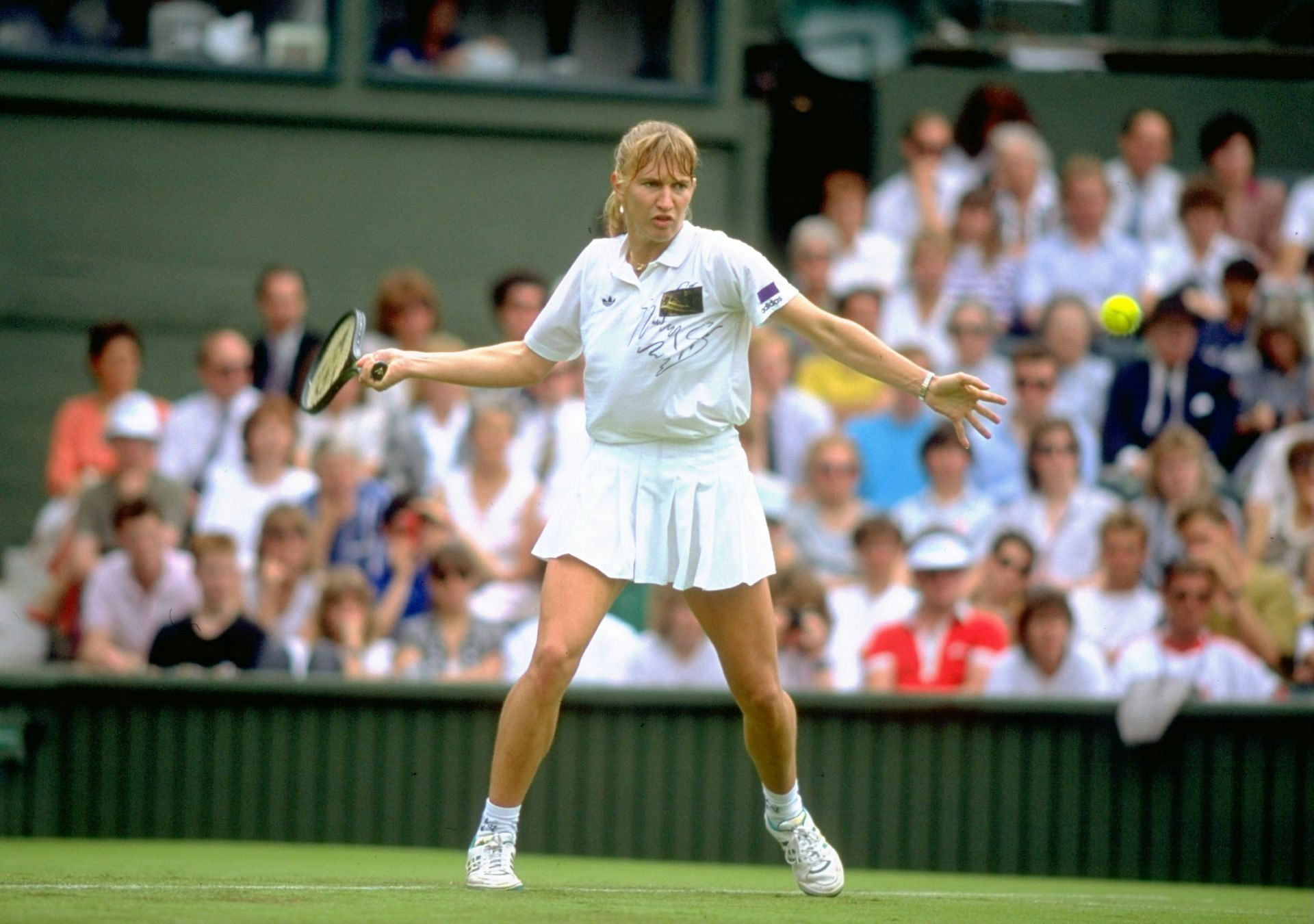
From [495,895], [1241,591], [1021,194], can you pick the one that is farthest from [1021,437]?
[495,895]

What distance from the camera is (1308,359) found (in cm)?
1029

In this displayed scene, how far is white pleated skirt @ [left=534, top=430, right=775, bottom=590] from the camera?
555cm

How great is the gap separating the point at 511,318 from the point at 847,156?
3324 mm

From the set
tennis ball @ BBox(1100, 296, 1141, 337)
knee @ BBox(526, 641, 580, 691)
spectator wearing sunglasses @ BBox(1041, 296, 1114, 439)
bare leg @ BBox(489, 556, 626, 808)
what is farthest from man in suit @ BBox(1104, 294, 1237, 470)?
knee @ BBox(526, 641, 580, 691)

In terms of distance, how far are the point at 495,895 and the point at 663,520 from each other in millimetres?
1123

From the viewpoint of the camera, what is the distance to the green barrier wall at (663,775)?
8352 millimetres

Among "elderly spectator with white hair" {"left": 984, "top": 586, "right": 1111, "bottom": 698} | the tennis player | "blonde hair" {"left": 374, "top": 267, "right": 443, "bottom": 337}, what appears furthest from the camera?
"blonde hair" {"left": 374, "top": 267, "right": 443, "bottom": 337}

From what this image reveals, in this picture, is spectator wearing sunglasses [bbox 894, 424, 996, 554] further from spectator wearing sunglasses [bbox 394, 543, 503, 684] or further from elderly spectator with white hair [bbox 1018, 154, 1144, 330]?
spectator wearing sunglasses [bbox 394, 543, 503, 684]

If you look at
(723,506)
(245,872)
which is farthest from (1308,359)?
(245,872)

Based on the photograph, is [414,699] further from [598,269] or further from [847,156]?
[847,156]

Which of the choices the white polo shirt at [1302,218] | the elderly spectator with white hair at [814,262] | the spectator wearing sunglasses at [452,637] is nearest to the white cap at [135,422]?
the spectator wearing sunglasses at [452,637]

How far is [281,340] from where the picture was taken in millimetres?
10320

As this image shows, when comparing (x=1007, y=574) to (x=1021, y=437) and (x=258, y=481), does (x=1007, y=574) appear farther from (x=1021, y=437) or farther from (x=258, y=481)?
(x=258, y=481)
